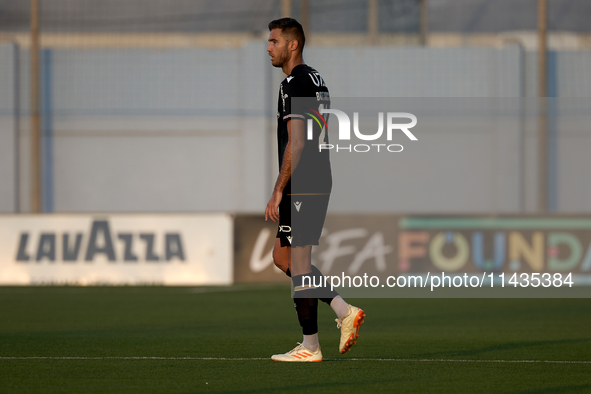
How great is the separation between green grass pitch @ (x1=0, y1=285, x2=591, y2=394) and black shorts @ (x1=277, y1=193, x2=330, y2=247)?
68 centimetres

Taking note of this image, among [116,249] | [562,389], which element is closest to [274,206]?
[562,389]

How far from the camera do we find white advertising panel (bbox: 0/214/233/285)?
1242 centimetres

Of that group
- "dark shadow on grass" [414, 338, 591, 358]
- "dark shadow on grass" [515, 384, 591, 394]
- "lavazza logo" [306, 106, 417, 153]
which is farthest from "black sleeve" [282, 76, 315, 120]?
"lavazza logo" [306, 106, 417, 153]

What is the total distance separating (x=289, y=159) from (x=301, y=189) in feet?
0.87

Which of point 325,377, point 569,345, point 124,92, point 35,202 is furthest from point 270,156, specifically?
point 325,377

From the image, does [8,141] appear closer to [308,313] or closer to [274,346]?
[274,346]

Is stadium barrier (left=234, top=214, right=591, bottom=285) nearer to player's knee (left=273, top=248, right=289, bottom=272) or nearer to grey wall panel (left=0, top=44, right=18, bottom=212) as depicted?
grey wall panel (left=0, top=44, right=18, bottom=212)

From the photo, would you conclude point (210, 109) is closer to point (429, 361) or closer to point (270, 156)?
point (270, 156)

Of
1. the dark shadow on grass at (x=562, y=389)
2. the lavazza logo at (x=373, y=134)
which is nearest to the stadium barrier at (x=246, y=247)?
the lavazza logo at (x=373, y=134)

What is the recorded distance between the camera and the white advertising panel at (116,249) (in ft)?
40.8

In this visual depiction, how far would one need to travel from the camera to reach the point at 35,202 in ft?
54.0

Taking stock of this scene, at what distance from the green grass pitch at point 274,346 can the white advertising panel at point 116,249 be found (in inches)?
88.4

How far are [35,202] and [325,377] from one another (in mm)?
13114

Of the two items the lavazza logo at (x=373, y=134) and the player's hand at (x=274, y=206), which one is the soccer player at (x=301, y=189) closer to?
the player's hand at (x=274, y=206)
